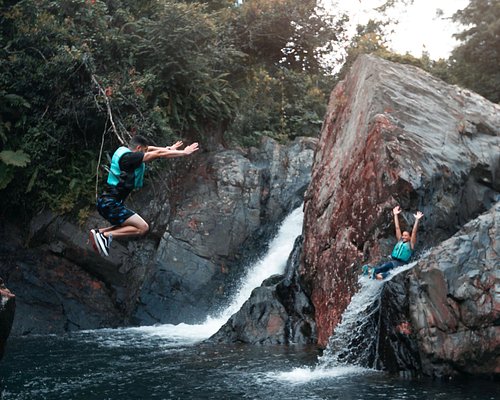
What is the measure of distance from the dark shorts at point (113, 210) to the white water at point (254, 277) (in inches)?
312

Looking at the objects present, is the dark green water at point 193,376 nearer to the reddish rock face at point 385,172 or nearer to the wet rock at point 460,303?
the wet rock at point 460,303

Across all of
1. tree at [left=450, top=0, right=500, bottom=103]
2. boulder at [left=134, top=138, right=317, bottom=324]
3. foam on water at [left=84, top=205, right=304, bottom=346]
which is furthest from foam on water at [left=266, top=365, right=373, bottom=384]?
tree at [left=450, top=0, right=500, bottom=103]

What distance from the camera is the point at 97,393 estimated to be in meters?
10.1

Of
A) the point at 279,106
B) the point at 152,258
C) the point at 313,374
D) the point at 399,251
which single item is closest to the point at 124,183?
the point at 313,374

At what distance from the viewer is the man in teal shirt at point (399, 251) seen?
11.6 meters

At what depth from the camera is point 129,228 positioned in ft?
31.9

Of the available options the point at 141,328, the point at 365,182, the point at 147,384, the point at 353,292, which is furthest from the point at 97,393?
the point at 141,328

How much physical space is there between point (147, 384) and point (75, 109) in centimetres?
1138

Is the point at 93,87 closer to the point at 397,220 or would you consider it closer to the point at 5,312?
the point at 397,220

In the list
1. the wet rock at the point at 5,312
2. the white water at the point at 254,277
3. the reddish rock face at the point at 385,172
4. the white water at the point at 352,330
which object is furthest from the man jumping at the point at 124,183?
the white water at the point at 254,277

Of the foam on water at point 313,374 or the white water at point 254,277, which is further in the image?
the white water at point 254,277

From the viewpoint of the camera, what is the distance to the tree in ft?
99.0

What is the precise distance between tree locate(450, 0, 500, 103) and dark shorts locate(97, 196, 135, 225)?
24.9m

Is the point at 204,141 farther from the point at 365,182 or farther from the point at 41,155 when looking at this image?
the point at 365,182
